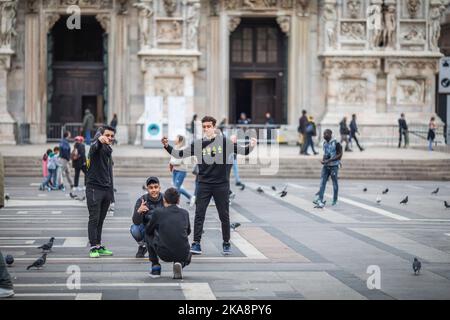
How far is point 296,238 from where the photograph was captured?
18891 millimetres

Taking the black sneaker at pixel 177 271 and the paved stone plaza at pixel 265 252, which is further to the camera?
the black sneaker at pixel 177 271

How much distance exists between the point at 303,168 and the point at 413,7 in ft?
40.6

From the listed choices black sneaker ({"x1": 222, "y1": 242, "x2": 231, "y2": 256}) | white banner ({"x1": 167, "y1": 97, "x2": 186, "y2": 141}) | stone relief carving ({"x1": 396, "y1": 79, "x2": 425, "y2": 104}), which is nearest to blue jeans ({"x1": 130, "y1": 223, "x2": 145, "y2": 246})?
black sneaker ({"x1": 222, "y1": 242, "x2": 231, "y2": 256})

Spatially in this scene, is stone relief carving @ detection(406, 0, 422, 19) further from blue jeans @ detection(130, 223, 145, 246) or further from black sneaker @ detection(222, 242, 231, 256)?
blue jeans @ detection(130, 223, 145, 246)

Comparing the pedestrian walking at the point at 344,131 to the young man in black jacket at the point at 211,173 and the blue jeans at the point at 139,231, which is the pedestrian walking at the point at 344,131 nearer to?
the young man in black jacket at the point at 211,173

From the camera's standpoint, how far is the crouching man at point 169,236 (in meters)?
14.0

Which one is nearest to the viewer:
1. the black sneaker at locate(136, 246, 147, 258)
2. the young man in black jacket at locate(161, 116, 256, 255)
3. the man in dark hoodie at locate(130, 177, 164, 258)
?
the man in dark hoodie at locate(130, 177, 164, 258)

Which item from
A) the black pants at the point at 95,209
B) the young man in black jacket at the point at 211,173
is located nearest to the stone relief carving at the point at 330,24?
the young man in black jacket at the point at 211,173

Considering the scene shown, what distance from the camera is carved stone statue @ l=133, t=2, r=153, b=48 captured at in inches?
1774

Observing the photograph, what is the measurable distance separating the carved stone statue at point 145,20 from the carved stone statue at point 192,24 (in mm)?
1659

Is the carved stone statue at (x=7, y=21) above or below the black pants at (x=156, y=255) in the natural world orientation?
above

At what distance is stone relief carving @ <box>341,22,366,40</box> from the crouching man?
1287 inches
